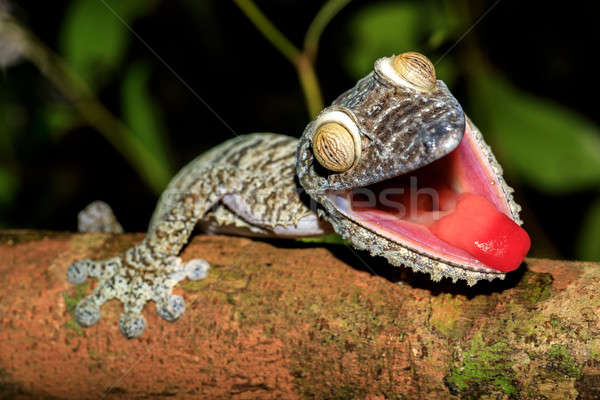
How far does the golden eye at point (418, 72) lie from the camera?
3.04 m

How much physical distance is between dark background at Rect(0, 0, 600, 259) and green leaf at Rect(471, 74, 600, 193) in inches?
0.5

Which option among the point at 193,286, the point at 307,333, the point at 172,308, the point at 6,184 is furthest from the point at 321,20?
the point at 6,184

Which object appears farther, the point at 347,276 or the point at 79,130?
the point at 79,130

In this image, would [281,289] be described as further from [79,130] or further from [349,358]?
[79,130]

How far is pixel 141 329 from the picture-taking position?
10.3 feet

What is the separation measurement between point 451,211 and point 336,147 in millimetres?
719

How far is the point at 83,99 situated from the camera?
17.5ft

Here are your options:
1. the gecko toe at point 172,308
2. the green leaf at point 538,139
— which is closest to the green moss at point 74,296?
the gecko toe at point 172,308

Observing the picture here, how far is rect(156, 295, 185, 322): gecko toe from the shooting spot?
3.09 m

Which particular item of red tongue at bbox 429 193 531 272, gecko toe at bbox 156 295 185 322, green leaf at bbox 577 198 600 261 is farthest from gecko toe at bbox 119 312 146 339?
green leaf at bbox 577 198 600 261

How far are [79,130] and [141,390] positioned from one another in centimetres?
555

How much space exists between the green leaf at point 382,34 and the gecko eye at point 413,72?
2160mm

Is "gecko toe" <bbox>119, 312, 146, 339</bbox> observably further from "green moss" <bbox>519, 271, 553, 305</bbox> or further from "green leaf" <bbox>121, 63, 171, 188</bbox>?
"green leaf" <bbox>121, 63, 171, 188</bbox>

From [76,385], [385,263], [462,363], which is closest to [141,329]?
[76,385]
